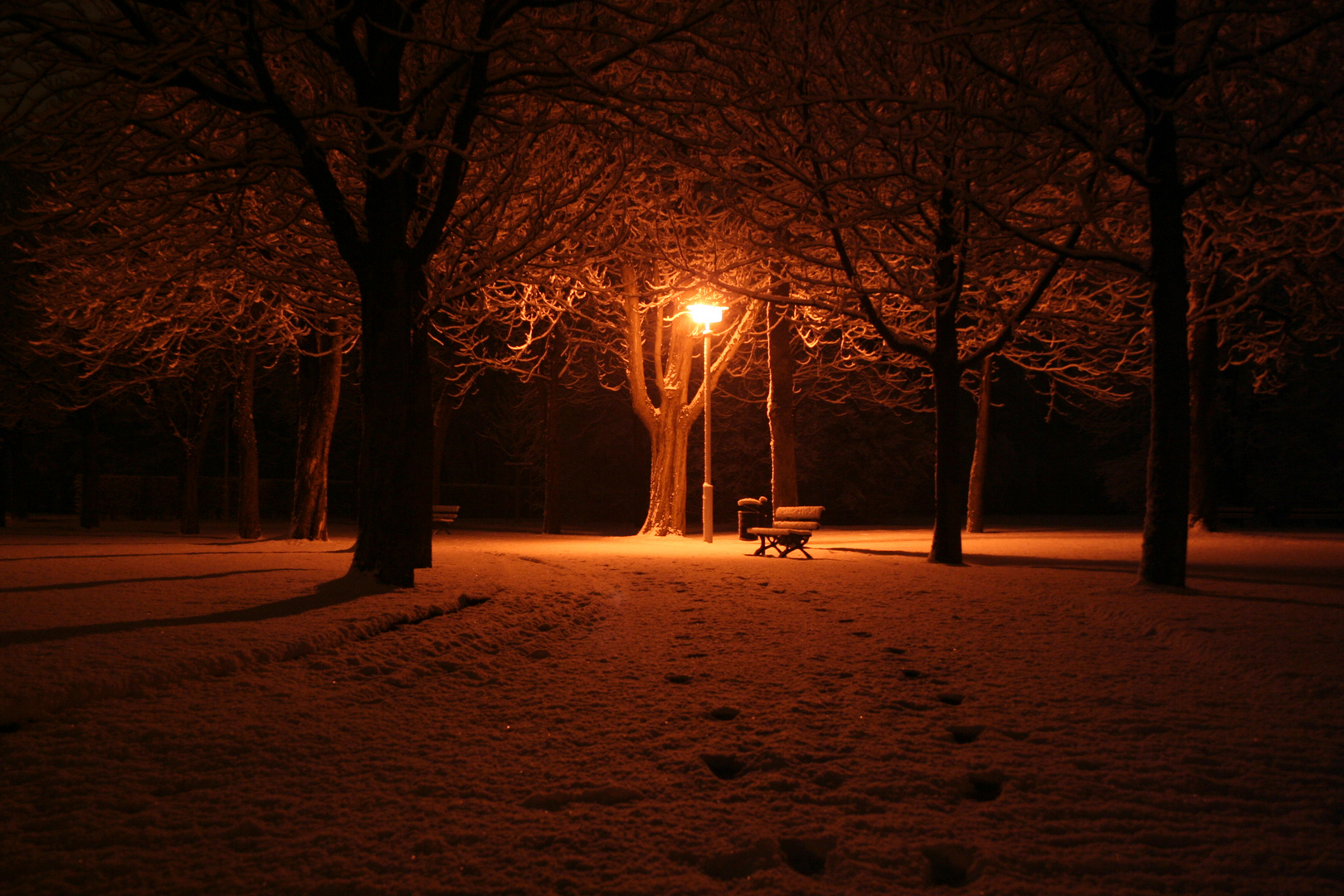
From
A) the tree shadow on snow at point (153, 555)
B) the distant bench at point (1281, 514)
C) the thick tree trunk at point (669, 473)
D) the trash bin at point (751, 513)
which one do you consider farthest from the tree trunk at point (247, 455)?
the distant bench at point (1281, 514)

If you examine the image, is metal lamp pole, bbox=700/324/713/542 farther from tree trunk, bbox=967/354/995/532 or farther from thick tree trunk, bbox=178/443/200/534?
thick tree trunk, bbox=178/443/200/534

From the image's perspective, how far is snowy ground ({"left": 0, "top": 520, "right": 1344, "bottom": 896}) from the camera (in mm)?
2920

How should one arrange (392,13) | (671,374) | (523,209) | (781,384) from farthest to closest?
(671,374) → (781,384) → (523,209) → (392,13)

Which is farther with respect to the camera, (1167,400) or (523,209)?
(523,209)

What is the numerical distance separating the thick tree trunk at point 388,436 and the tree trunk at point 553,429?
15225 mm

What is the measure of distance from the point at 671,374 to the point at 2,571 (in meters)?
13.3

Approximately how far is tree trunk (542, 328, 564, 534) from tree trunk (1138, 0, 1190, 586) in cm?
1694

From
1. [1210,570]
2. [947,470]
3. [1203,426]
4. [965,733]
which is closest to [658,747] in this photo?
[965,733]

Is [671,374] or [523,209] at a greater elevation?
[523,209]

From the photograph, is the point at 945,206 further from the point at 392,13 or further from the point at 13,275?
the point at 13,275

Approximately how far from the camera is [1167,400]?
9867 millimetres

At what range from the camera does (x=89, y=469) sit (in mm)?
25641

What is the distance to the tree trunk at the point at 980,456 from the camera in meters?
23.0

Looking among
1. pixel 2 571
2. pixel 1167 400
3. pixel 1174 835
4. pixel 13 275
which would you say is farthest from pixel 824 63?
pixel 13 275
